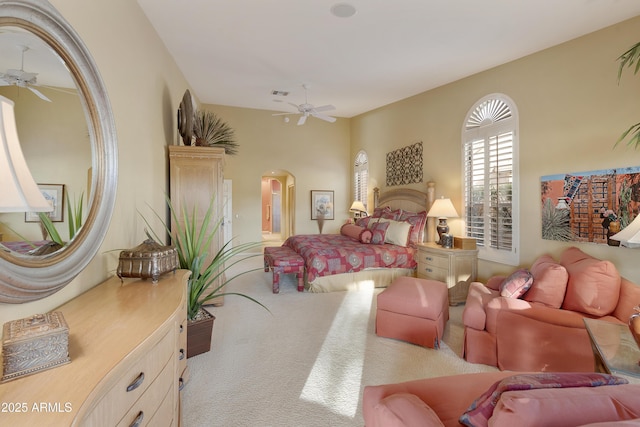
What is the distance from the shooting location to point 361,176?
7.30 metres

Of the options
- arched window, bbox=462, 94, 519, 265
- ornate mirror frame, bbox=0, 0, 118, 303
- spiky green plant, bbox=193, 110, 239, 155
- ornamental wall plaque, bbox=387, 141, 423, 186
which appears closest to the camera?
ornate mirror frame, bbox=0, 0, 118, 303

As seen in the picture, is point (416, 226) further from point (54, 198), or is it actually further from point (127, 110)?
point (54, 198)

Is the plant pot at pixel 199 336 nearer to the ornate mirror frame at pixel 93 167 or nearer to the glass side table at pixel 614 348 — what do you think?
the ornate mirror frame at pixel 93 167

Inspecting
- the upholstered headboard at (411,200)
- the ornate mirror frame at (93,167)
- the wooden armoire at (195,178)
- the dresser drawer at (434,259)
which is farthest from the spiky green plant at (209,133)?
the upholstered headboard at (411,200)

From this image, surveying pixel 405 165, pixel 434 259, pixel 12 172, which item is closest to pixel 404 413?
pixel 12 172

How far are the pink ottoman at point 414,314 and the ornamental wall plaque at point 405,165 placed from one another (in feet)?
9.44

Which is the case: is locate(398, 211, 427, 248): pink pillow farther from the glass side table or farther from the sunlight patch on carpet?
the glass side table

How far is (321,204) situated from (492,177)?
4.16 metres

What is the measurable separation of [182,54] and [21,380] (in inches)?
160

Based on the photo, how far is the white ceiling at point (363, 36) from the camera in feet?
9.22

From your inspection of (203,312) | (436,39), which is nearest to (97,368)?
(203,312)

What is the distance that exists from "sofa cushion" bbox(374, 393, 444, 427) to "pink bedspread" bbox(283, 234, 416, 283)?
10.3 ft

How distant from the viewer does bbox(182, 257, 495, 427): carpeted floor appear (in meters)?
1.90

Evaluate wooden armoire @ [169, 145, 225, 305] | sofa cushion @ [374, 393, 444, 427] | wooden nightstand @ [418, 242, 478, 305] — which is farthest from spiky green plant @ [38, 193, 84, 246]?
wooden nightstand @ [418, 242, 478, 305]
